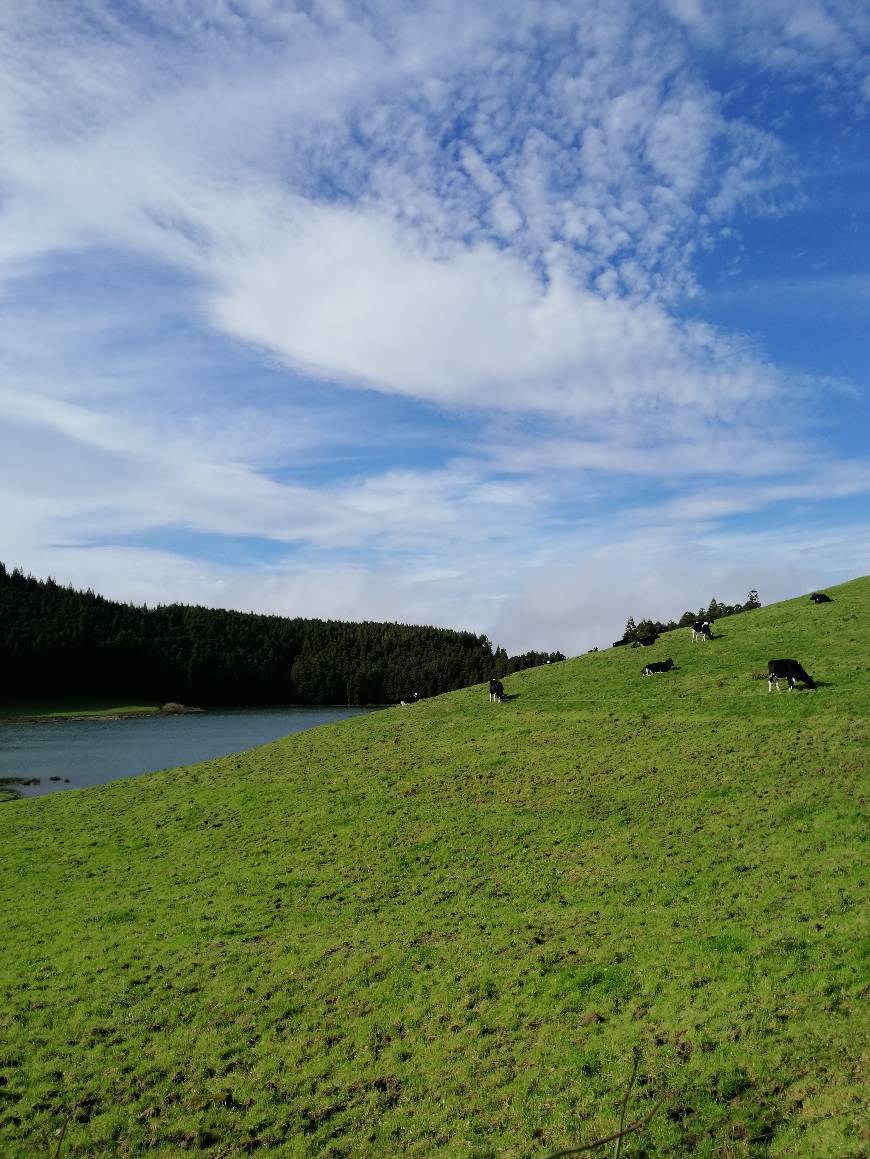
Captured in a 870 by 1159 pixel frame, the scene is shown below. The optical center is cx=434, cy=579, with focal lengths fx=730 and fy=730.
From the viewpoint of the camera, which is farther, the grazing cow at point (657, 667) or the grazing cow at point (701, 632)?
the grazing cow at point (701, 632)

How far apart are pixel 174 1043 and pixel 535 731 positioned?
25642 mm

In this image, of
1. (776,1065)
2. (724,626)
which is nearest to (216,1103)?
(776,1065)

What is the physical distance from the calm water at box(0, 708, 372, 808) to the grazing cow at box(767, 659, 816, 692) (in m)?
44.4

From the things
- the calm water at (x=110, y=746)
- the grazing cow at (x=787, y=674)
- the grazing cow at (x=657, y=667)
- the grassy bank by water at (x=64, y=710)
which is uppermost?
the grazing cow at (x=657, y=667)

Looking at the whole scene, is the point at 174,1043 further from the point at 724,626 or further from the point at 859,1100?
the point at 724,626

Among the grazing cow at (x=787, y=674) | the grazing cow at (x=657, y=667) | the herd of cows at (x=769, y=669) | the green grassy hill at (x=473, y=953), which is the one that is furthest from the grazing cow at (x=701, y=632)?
the green grassy hill at (x=473, y=953)

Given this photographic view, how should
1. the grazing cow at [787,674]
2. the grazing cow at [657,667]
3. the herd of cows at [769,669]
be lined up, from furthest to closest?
the grazing cow at [657,667] < the herd of cows at [769,669] < the grazing cow at [787,674]

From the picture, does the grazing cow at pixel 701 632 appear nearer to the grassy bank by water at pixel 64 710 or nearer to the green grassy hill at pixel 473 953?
the green grassy hill at pixel 473 953

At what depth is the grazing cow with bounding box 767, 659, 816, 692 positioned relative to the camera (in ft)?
116

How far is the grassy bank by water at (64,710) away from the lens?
136 m

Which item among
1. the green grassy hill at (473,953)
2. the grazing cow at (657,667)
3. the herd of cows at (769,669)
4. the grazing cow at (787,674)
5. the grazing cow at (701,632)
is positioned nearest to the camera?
the green grassy hill at (473,953)

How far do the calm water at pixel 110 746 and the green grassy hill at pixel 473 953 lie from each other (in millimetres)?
26285

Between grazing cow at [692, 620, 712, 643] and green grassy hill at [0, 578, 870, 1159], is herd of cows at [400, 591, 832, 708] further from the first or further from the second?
green grassy hill at [0, 578, 870, 1159]

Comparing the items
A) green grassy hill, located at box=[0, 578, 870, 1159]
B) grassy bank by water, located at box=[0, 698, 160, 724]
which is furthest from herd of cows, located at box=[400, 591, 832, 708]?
grassy bank by water, located at box=[0, 698, 160, 724]
